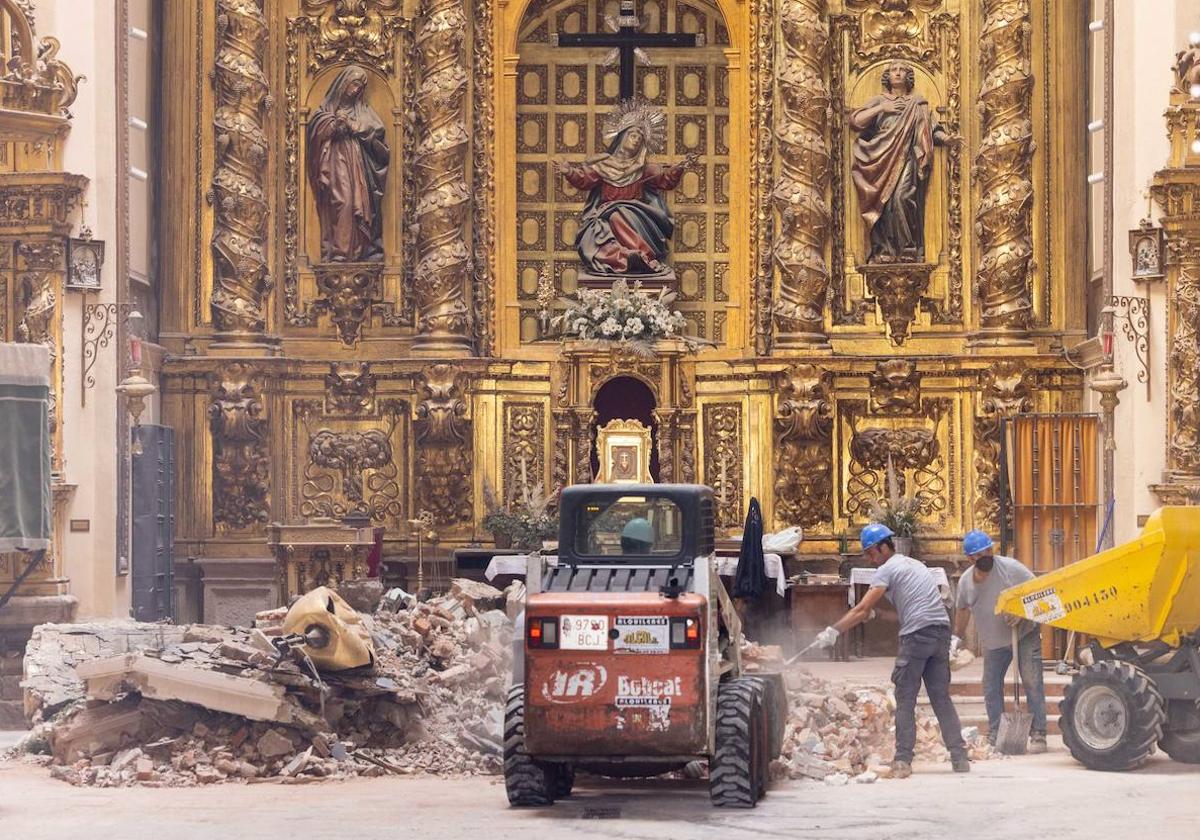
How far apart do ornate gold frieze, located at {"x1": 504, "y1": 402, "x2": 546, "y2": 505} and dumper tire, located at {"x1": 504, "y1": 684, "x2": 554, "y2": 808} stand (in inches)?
464

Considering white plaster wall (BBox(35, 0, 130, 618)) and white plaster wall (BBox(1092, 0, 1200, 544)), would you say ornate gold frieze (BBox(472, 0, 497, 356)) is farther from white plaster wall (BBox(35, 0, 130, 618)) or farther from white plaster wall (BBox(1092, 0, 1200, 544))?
white plaster wall (BBox(1092, 0, 1200, 544))

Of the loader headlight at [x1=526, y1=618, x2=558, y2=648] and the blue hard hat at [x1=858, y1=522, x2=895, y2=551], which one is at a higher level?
the blue hard hat at [x1=858, y1=522, x2=895, y2=551]

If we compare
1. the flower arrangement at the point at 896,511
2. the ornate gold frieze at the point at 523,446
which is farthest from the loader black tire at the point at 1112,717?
the ornate gold frieze at the point at 523,446

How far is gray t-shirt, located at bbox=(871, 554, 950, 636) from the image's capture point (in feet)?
49.7

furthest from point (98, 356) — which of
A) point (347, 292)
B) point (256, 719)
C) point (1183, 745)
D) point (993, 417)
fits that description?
point (1183, 745)

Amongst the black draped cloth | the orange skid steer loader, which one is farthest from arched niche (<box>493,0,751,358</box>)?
the orange skid steer loader

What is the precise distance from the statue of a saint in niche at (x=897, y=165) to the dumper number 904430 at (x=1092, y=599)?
998 centimetres

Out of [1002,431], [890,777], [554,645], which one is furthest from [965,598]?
[1002,431]

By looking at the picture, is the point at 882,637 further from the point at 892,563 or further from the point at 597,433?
the point at 892,563

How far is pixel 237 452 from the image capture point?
2503 centimetres

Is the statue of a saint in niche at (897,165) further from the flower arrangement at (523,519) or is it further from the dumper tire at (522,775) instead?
the dumper tire at (522,775)

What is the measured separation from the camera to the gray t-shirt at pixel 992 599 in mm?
16516

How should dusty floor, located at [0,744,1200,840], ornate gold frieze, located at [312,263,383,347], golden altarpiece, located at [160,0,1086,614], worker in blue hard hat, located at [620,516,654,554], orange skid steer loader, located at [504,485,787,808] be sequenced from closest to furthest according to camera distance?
dusty floor, located at [0,744,1200,840], orange skid steer loader, located at [504,485,787,808], worker in blue hard hat, located at [620,516,654,554], golden altarpiece, located at [160,0,1086,614], ornate gold frieze, located at [312,263,383,347]

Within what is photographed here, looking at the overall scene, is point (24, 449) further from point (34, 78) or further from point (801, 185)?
point (801, 185)
